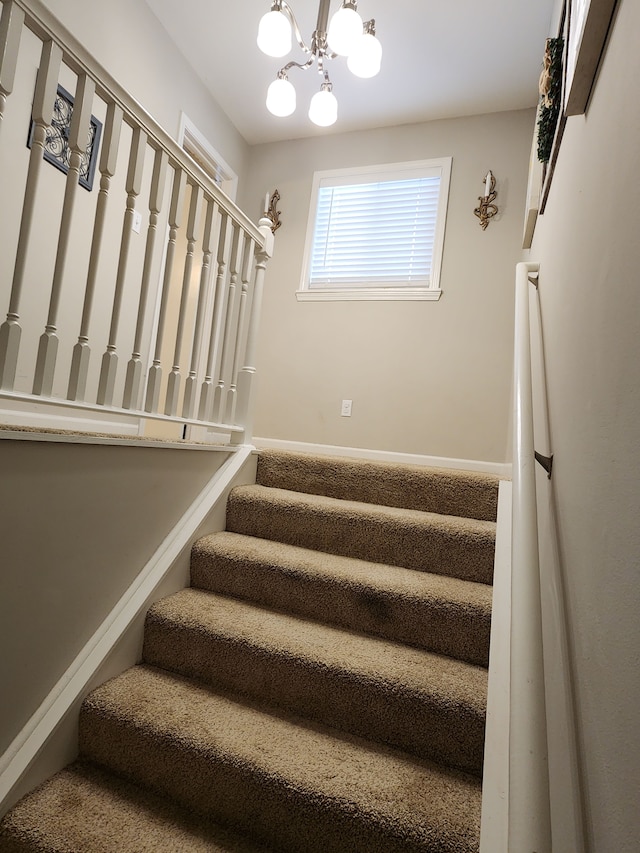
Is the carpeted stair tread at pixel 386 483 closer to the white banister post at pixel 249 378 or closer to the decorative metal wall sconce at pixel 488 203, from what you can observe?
the white banister post at pixel 249 378

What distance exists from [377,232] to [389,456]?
164 centimetres

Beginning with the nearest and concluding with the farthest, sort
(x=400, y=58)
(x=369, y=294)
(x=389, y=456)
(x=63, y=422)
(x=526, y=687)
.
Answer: (x=526, y=687), (x=63, y=422), (x=400, y=58), (x=389, y=456), (x=369, y=294)

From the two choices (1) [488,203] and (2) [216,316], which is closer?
(2) [216,316]

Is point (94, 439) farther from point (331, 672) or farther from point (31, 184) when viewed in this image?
point (331, 672)

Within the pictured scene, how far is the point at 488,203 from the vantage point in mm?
3336

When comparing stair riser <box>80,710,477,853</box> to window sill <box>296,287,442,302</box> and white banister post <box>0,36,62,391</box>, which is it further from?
window sill <box>296,287,442,302</box>

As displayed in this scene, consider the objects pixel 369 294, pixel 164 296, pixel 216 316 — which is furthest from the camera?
pixel 369 294

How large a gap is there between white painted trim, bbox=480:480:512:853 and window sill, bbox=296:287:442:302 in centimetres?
241

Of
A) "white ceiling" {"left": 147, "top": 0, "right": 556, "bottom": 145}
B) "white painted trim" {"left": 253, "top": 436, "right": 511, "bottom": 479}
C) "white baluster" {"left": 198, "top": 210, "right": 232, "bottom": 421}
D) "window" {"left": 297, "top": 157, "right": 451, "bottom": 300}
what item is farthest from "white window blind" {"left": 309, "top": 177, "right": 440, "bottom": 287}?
"white baluster" {"left": 198, "top": 210, "right": 232, "bottom": 421}

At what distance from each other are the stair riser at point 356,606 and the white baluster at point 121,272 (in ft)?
2.12

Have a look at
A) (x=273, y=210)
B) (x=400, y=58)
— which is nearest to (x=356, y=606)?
(x=400, y=58)

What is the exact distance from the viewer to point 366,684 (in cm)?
124

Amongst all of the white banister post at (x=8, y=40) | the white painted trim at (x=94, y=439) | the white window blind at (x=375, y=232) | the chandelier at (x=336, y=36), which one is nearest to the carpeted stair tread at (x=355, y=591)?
the white painted trim at (x=94, y=439)

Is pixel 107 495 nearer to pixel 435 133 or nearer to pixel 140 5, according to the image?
pixel 140 5
